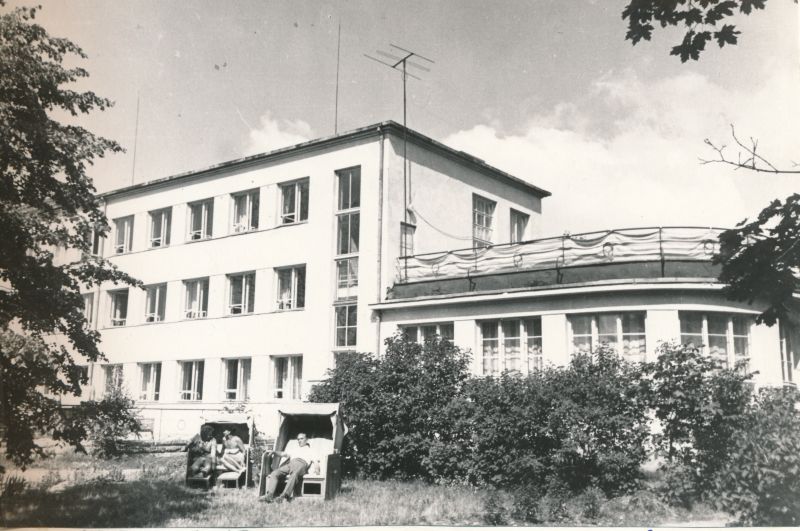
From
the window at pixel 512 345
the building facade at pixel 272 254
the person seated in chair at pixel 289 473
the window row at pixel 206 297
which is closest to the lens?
the person seated in chair at pixel 289 473

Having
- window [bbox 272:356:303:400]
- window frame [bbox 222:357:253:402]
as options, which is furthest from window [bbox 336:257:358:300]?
window frame [bbox 222:357:253:402]

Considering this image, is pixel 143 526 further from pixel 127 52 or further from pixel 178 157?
pixel 178 157

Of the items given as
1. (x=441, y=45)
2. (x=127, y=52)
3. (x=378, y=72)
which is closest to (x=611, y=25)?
(x=441, y=45)

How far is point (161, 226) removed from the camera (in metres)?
27.3

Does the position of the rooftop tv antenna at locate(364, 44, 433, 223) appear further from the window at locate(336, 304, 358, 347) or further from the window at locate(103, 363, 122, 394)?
the window at locate(103, 363, 122, 394)

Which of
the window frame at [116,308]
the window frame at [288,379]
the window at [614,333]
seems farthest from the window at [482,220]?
the window frame at [116,308]

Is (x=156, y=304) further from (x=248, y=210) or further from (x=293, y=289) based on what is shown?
(x=293, y=289)

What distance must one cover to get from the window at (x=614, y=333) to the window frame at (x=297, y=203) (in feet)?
33.5

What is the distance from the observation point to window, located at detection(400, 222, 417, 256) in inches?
838

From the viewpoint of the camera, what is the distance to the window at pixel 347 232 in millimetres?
21594

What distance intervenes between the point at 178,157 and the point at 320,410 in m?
7.81

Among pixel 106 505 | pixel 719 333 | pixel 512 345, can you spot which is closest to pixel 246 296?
pixel 512 345

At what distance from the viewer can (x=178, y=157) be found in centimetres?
1756

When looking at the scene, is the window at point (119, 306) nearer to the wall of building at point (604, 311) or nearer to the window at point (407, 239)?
the window at point (407, 239)
